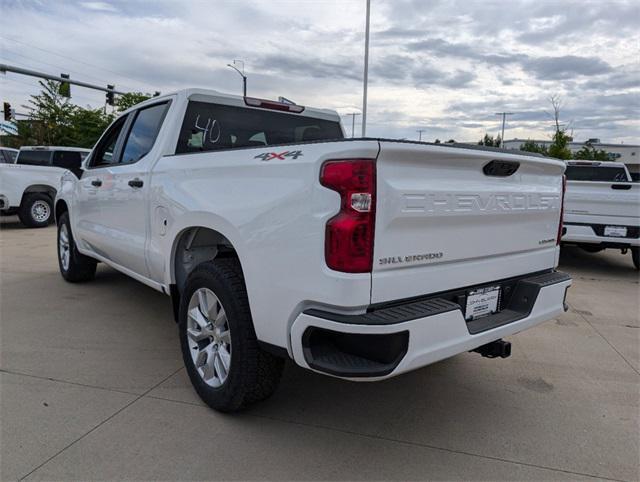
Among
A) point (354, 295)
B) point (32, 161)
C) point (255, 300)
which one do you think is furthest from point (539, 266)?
point (32, 161)

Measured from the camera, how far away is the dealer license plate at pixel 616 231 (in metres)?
7.30

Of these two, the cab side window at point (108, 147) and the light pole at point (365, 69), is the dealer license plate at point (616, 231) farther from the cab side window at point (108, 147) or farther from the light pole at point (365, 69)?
the light pole at point (365, 69)

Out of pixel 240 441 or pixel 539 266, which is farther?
pixel 539 266

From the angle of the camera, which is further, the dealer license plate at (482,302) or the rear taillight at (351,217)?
the dealer license plate at (482,302)

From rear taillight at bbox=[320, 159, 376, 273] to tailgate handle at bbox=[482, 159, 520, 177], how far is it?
86 cm

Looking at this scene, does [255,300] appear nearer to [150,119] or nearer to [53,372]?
[53,372]

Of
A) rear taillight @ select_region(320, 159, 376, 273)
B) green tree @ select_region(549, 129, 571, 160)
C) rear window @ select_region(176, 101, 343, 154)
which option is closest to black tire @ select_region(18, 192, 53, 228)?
rear window @ select_region(176, 101, 343, 154)

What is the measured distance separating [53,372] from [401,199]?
110 inches

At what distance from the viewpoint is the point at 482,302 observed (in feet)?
9.07

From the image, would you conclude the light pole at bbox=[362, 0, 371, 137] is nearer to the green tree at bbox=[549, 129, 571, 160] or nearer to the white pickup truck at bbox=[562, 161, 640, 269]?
the green tree at bbox=[549, 129, 571, 160]

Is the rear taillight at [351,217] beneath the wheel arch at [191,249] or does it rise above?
above

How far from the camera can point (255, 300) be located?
99.8 inches

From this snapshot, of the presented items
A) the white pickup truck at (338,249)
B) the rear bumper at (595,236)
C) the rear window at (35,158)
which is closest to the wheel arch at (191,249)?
the white pickup truck at (338,249)

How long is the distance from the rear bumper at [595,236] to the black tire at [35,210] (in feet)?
37.7
